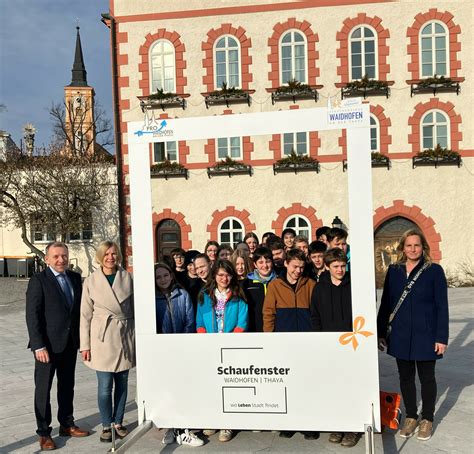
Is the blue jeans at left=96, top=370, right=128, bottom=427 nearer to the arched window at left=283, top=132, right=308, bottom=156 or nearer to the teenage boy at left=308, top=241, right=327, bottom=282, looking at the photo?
the teenage boy at left=308, top=241, right=327, bottom=282

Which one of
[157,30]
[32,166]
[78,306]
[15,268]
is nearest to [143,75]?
[157,30]

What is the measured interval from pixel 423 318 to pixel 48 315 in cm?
325

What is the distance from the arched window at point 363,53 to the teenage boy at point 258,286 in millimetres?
14782

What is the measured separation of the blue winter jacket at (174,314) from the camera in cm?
484

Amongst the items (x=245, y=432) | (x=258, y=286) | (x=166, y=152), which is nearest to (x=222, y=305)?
(x=258, y=286)

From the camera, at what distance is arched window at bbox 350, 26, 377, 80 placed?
18.5 metres

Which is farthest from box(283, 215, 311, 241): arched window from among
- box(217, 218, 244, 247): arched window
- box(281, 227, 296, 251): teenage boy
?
box(281, 227, 296, 251): teenage boy

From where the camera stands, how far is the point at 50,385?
4973mm

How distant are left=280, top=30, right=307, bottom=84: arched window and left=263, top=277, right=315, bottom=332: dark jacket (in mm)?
15138

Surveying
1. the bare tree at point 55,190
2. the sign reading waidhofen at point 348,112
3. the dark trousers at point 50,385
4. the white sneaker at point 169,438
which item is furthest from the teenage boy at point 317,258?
the bare tree at point 55,190

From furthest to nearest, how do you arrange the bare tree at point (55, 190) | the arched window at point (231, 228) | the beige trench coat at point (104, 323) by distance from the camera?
1. the bare tree at point (55, 190)
2. the arched window at point (231, 228)
3. the beige trench coat at point (104, 323)

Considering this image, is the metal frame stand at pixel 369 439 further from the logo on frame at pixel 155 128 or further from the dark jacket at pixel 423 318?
the logo on frame at pixel 155 128

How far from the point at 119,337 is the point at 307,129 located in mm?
2377

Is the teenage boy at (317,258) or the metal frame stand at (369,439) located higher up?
the teenage boy at (317,258)
